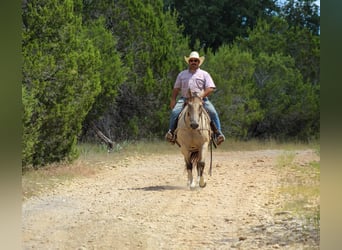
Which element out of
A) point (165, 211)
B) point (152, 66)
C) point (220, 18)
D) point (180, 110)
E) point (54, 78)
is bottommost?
point (165, 211)

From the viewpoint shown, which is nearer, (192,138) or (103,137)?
(103,137)

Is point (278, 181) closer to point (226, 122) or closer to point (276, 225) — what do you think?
point (276, 225)

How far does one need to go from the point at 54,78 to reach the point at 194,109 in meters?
1.18

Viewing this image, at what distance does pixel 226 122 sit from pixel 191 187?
2.27 feet

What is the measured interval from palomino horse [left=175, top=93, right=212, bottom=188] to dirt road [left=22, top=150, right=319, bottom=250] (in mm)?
183

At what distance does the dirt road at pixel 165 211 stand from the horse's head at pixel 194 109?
444 mm

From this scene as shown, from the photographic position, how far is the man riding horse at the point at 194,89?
4.09m

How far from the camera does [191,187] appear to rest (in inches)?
156

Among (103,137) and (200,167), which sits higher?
(103,137)

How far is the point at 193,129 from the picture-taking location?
4496 mm

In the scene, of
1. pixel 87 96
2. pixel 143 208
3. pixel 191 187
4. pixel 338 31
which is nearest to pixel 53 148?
pixel 87 96

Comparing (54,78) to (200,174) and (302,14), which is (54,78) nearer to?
(200,174)

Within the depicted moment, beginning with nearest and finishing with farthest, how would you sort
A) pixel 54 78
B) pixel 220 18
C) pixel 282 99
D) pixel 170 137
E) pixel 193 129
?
1. pixel 54 78
2. pixel 220 18
3. pixel 282 99
4. pixel 170 137
5. pixel 193 129

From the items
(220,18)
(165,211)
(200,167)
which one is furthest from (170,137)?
(220,18)
